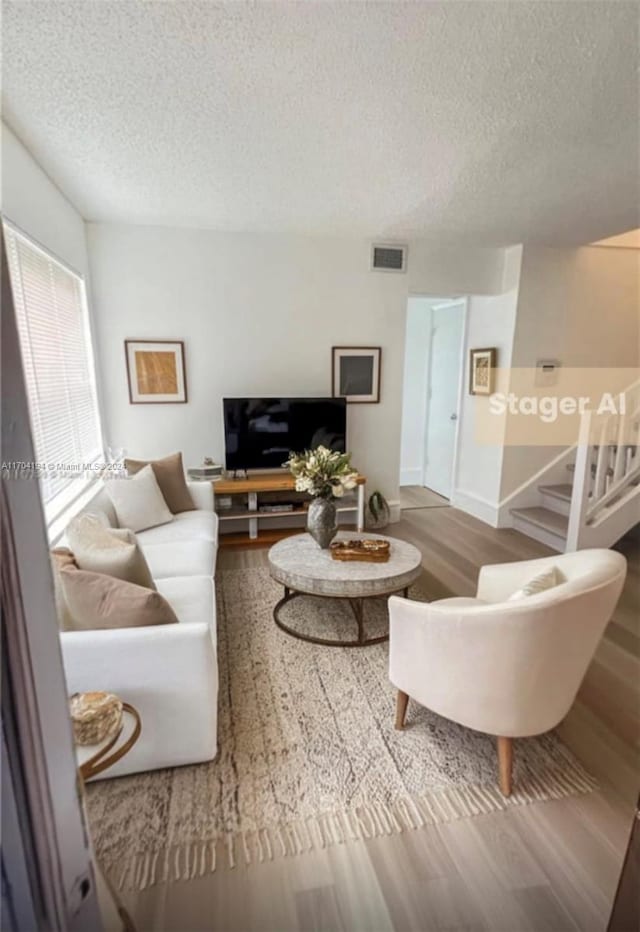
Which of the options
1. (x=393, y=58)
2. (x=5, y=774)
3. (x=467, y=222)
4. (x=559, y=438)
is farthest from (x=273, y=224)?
(x=5, y=774)

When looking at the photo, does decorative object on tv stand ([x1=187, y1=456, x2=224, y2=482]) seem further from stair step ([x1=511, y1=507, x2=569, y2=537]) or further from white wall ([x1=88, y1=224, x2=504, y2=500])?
stair step ([x1=511, y1=507, x2=569, y2=537])

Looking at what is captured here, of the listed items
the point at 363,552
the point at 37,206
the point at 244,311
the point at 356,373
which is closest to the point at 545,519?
the point at 356,373

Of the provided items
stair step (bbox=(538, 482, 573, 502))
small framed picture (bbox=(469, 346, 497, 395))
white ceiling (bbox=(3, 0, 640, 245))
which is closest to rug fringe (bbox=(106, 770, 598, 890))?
white ceiling (bbox=(3, 0, 640, 245))

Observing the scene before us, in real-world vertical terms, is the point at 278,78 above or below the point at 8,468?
above

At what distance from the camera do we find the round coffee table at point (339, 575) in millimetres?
Answer: 2248

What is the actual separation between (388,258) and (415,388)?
198cm

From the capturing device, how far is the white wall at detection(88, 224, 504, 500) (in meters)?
3.62

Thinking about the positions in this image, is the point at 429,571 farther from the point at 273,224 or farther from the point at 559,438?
the point at 273,224

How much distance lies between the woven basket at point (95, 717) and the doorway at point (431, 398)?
13.1 ft

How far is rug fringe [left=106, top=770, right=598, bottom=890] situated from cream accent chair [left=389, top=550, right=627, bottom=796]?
0.42 ft

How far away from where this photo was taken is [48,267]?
2678 millimetres

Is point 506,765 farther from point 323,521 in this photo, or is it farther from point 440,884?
point 323,521

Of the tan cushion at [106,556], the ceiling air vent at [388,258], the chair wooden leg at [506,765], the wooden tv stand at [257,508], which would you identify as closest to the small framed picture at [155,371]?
the wooden tv stand at [257,508]

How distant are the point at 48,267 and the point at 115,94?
1199 millimetres
